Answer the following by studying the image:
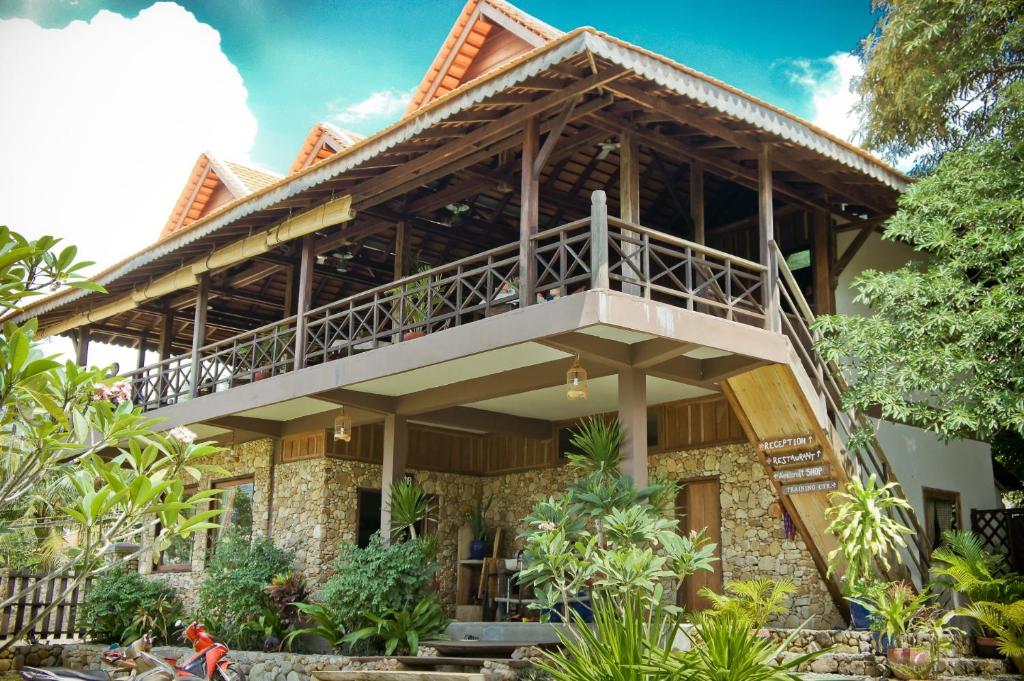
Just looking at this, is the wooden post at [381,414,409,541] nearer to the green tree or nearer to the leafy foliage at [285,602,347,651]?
the leafy foliage at [285,602,347,651]

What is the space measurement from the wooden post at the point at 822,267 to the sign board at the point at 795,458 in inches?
86.5

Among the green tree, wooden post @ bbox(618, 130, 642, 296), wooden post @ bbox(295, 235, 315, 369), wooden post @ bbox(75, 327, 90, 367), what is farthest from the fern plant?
wooden post @ bbox(75, 327, 90, 367)

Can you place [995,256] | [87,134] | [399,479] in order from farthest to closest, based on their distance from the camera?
[87,134] → [399,479] → [995,256]

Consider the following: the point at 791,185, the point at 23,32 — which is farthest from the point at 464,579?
the point at 23,32

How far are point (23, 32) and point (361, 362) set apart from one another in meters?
19.3

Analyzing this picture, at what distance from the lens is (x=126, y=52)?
1310 inches

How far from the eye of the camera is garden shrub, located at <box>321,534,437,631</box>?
447 inches

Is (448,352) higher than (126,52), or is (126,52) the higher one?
(126,52)

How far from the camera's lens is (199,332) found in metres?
14.7

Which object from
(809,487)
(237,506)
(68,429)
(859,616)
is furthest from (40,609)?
(68,429)

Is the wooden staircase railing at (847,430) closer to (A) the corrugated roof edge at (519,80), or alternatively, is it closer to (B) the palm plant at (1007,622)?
(B) the palm plant at (1007,622)

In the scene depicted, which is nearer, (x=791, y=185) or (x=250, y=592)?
(x=791, y=185)

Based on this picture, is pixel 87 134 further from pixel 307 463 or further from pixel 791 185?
pixel 791 185

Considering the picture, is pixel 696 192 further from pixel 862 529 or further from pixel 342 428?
pixel 342 428
